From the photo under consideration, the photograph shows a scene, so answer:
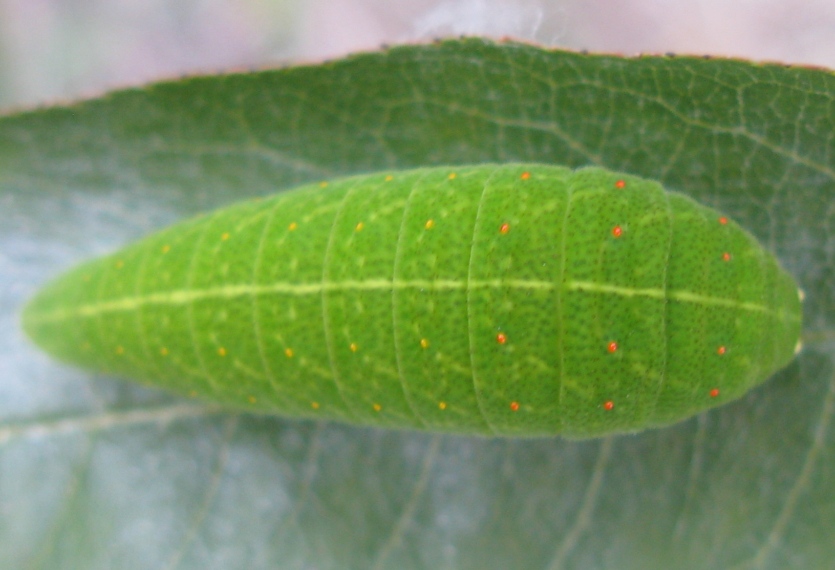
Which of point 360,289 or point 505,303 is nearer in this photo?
point 505,303

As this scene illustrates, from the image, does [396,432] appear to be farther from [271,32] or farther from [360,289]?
[271,32]

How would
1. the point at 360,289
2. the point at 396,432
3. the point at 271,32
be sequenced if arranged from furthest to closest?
1. the point at 271,32
2. the point at 396,432
3. the point at 360,289

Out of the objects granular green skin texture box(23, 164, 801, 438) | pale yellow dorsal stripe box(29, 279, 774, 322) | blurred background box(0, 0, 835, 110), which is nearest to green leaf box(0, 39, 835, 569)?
granular green skin texture box(23, 164, 801, 438)

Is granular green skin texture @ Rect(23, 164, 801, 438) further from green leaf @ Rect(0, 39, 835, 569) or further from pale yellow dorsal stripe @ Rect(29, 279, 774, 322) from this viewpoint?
green leaf @ Rect(0, 39, 835, 569)

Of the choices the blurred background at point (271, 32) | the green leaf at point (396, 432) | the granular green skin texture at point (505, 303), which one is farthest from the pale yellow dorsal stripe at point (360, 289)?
the blurred background at point (271, 32)

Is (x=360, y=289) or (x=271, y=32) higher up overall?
(x=271, y=32)

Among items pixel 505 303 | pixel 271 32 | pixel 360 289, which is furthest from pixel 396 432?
pixel 271 32

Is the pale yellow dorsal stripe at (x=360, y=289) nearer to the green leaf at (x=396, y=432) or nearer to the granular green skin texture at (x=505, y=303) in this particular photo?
the granular green skin texture at (x=505, y=303)
